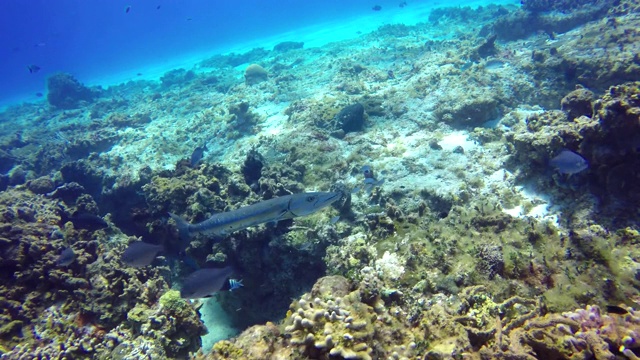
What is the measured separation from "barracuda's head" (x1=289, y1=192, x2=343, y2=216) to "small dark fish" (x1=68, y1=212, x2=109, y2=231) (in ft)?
20.0

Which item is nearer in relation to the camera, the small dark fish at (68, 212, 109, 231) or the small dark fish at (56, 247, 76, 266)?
the small dark fish at (56, 247, 76, 266)

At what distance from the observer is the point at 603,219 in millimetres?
5117

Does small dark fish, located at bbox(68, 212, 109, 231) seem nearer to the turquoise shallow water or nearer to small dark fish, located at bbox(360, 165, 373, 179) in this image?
the turquoise shallow water

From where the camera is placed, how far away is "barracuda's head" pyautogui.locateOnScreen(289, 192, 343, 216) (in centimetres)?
448

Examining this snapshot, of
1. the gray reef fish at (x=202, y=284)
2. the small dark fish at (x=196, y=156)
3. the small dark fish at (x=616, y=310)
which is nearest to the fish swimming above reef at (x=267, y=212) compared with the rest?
the gray reef fish at (x=202, y=284)

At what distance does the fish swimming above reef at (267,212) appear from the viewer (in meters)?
4.58

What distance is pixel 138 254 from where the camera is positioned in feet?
18.3

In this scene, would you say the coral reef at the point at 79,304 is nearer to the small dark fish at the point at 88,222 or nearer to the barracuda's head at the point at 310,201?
the small dark fish at the point at 88,222

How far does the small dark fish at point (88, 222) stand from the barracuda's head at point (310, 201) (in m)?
6.09

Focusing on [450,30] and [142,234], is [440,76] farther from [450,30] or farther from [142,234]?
[450,30]

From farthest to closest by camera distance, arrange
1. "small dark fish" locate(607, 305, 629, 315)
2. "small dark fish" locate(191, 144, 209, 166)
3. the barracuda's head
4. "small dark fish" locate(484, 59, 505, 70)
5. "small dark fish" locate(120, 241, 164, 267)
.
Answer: "small dark fish" locate(484, 59, 505, 70)
"small dark fish" locate(191, 144, 209, 166)
"small dark fish" locate(120, 241, 164, 267)
the barracuda's head
"small dark fish" locate(607, 305, 629, 315)

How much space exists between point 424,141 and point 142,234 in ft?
28.3

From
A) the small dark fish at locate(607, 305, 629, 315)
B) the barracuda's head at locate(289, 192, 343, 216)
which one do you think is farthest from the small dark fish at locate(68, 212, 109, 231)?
the small dark fish at locate(607, 305, 629, 315)

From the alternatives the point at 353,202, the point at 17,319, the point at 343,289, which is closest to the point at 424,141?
the point at 353,202
